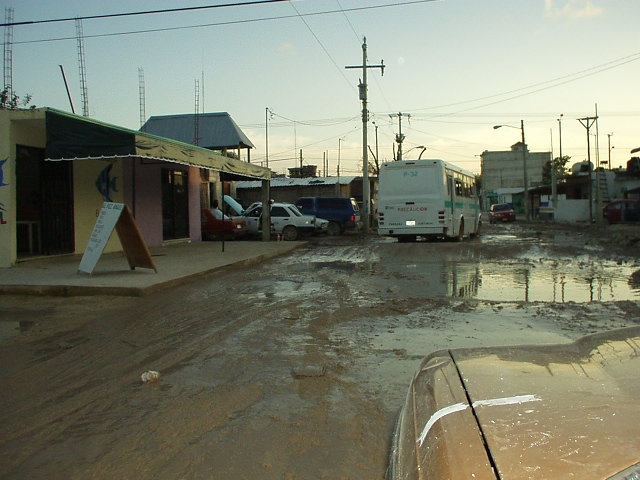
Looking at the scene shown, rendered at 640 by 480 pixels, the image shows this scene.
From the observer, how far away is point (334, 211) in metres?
30.3

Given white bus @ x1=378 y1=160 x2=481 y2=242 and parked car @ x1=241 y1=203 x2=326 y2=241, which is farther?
parked car @ x1=241 y1=203 x2=326 y2=241

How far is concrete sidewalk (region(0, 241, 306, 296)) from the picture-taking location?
991 centimetres

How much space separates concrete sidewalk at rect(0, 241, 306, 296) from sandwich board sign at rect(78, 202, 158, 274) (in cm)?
31

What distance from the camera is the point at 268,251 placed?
17.9m

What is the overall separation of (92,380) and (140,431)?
1388 mm

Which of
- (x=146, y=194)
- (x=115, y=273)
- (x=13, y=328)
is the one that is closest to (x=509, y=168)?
(x=146, y=194)

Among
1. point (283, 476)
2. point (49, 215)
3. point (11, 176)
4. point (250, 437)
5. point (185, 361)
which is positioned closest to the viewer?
point (283, 476)

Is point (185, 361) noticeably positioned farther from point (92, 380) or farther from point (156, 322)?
point (156, 322)

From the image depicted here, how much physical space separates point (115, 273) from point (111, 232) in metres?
1.28

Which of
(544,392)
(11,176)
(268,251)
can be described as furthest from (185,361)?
(268,251)

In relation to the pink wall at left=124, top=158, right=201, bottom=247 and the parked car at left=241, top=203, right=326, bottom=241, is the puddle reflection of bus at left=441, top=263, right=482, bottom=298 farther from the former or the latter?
the parked car at left=241, top=203, right=326, bottom=241

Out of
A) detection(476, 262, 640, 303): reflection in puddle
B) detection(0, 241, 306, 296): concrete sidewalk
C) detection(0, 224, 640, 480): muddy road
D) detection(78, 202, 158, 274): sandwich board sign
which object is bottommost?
detection(0, 224, 640, 480): muddy road

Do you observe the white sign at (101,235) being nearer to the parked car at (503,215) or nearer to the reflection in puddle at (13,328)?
the reflection in puddle at (13,328)

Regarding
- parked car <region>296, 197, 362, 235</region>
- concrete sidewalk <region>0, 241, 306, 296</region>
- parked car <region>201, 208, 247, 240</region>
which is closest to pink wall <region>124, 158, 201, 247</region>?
concrete sidewalk <region>0, 241, 306, 296</region>
